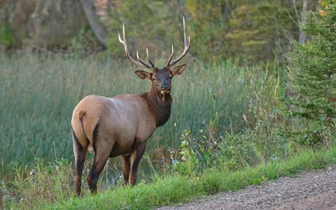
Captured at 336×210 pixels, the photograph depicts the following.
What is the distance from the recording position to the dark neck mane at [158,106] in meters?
10.2

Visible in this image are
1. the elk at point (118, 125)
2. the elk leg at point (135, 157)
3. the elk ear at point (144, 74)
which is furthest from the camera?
the elk ear at point (144, 74)

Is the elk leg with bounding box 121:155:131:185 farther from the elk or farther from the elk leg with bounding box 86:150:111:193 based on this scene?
the elk leg with bounding box 86:150:111:193

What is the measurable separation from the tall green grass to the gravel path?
450 cm

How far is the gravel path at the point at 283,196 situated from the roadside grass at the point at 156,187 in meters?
0.16

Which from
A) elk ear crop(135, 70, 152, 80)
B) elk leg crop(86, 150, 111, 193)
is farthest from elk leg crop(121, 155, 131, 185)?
elk ear crop(135, 70, 152, 80)

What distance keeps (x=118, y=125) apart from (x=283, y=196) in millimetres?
2467

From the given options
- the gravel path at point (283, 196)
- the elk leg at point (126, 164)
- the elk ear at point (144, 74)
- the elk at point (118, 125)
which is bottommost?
the elk leg at point (126, 164)

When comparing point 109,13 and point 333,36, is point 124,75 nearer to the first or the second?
point 333,36

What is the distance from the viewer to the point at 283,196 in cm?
734

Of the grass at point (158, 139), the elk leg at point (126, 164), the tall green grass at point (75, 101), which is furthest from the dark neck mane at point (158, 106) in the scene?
the tall green grass at point (75, 101)

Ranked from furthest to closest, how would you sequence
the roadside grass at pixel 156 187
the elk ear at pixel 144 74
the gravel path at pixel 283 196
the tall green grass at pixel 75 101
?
the tall green grass at pixel 75 101 < the elk ear at pixel 144 74 < the roadside grass at pixel 156 187 < the gravel path at pixel 283 196

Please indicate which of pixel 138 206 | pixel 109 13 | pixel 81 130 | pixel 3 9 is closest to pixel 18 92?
pixel 81 130

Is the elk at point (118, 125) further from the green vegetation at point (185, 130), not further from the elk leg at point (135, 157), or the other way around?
the green vegetation at point (185, 130)

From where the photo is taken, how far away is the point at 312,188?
762 cm
